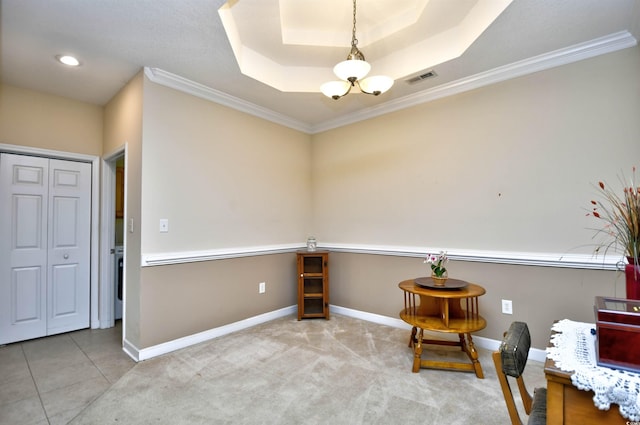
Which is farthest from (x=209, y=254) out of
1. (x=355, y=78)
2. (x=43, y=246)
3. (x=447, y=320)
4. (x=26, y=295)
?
(x=447, y=320)

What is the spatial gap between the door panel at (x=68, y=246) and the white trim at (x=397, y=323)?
2.98 meters

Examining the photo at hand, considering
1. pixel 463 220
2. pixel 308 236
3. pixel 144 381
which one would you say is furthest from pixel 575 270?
pixel 144 381

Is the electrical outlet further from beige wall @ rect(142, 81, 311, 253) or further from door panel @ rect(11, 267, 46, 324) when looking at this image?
door panel @ rect(11, 267, 46, 324)

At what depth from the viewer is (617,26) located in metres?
2.21

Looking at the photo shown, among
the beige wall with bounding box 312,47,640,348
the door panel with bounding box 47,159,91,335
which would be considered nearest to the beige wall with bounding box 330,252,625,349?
the beige wall with bounding box 312,47,640,348

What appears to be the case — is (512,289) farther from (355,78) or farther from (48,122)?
(48,122)

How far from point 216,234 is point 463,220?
2.56 m

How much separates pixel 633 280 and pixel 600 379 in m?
0.62

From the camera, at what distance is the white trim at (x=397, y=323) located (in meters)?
2.59

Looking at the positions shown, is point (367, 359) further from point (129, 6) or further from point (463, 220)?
point (129, 6)

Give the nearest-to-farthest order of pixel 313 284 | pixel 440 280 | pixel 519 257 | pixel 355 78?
1. pixel 355 78
2. pixel 440 280
3. pixel 519 257
4. pixel 313 284

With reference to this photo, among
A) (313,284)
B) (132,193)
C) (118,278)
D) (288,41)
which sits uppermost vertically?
(288,41)

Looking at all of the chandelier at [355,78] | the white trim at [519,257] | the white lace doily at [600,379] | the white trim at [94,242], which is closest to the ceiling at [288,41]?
the chandelier at [355,78]

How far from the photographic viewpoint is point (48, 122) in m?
3.22
